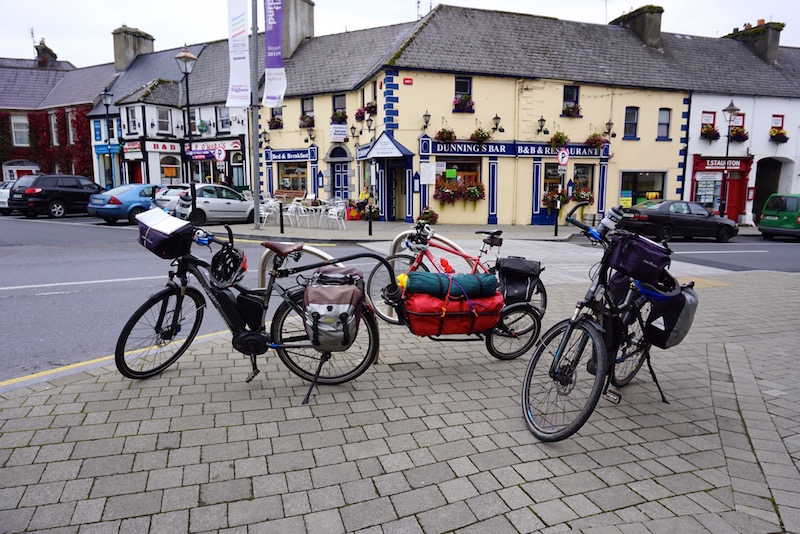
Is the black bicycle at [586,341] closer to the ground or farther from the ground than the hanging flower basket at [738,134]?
closer to the ground

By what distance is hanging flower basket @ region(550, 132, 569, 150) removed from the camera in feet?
77.1

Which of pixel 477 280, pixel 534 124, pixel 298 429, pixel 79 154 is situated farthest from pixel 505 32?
pixel 79 154

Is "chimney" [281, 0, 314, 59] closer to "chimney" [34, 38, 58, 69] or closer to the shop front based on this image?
the shop front

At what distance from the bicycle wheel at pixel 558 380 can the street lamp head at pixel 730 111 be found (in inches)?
1007

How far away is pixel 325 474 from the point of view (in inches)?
119

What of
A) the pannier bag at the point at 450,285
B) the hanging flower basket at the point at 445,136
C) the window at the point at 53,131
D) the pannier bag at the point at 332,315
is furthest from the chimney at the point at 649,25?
the window at the point at 53,131

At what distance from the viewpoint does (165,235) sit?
4.02 m

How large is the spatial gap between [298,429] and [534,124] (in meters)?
22.3

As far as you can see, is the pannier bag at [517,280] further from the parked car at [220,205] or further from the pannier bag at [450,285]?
the parked car at [220,205]

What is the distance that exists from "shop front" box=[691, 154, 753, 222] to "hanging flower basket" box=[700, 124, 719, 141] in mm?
978

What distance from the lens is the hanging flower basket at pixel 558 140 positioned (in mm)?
→ 23500

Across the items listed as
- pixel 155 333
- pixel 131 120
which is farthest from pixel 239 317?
pixel 131 120

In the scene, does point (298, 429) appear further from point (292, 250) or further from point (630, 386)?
point (630, 386)

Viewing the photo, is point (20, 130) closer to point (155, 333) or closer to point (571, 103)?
point (571, 103)
